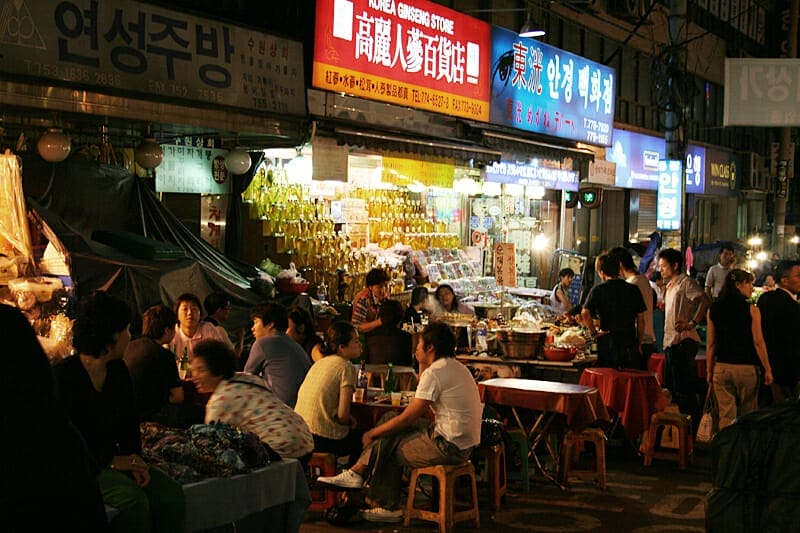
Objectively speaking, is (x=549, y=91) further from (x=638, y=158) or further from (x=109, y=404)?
(x=109, y=404)

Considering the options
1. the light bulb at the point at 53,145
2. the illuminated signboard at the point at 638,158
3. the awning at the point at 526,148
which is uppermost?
the illuminated signboard at the point at 638,158

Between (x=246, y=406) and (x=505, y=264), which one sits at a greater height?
(x=505, y=264)

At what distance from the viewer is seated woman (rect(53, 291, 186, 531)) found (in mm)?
5230

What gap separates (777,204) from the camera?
115 feet

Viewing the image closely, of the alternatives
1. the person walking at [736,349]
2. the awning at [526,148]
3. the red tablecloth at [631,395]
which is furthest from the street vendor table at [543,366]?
the awning at [526,148]

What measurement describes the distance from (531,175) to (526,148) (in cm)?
99

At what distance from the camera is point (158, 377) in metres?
8.27

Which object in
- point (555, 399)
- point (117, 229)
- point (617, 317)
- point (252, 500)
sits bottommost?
point (252, 500)

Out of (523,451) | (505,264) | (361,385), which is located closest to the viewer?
(523,451)

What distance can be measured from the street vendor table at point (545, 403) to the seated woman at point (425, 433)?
→ 1.62 metres

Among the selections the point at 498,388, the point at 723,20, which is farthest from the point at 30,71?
the point at 723,20

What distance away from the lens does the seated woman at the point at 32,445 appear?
3.10 m

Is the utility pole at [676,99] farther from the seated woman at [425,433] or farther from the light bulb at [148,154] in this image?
the seated woman at [425,433]

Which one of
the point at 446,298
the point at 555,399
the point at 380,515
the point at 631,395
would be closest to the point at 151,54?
the point at 380,515
